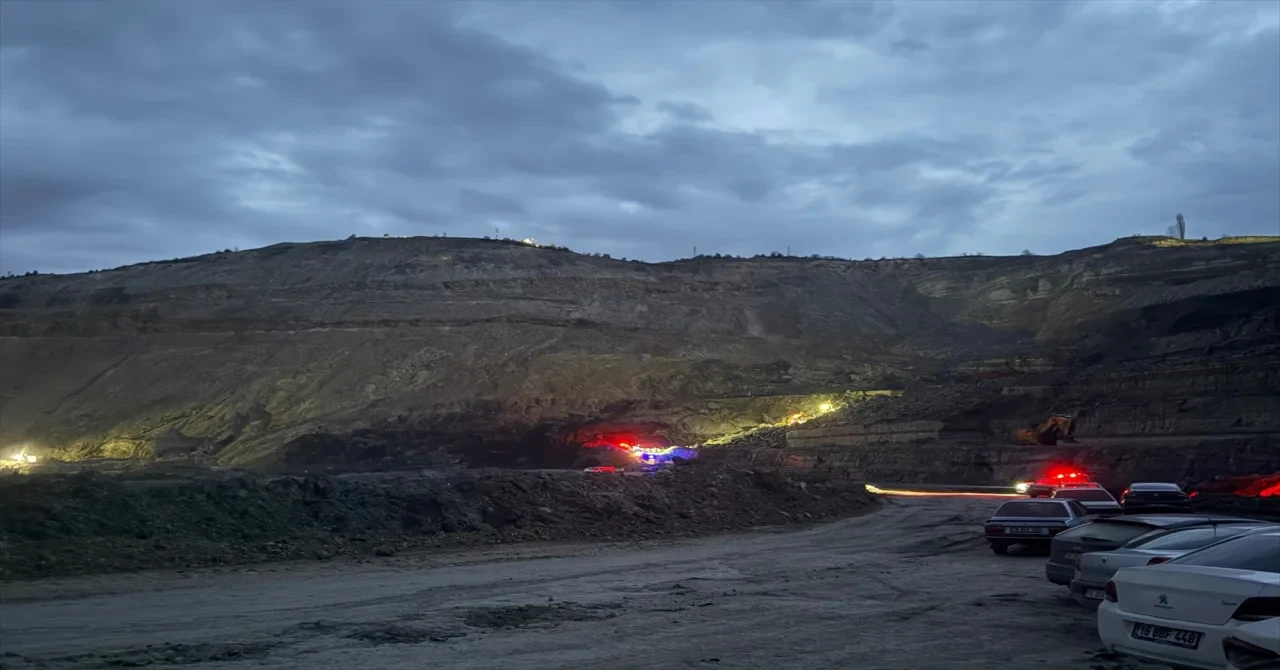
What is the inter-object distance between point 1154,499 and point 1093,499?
2.12 m

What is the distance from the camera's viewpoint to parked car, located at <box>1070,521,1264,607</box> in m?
9.96

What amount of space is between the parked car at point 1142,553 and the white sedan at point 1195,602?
5.81ft

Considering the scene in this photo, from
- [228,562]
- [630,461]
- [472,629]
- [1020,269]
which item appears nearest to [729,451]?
[630,461]

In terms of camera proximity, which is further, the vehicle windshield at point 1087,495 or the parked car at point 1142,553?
the vehicle windshield at point 1087,495

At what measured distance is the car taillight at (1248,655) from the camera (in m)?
5.76

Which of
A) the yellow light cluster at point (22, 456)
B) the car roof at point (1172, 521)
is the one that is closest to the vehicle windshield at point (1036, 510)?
the car roof at point (1172, 521)

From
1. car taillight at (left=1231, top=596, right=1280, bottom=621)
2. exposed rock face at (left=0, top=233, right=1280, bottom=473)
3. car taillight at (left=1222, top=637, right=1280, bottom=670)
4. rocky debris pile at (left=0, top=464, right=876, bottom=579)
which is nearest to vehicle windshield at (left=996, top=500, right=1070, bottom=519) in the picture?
rocky debris pile at (left=0, top=464, right=876, bottom=579)

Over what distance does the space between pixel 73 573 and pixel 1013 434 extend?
39.1 meters

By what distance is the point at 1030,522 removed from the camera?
19.0 m

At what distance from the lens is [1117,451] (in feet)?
125

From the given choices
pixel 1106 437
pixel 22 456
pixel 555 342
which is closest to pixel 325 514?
pixel 1106 437

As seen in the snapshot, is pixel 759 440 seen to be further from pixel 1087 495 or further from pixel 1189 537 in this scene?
pixel 1189 537

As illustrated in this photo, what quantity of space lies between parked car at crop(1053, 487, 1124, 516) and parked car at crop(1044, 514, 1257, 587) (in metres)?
9.42

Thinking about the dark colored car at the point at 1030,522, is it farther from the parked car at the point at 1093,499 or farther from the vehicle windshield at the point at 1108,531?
the vehicle windshield at the point at 1108,531
